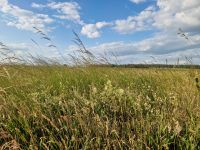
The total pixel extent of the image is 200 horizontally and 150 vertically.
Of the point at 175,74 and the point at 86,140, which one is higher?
the point at 175,74

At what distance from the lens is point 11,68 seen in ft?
23.1

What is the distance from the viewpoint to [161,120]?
11.6 ft

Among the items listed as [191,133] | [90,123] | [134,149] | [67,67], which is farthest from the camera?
[67,67]

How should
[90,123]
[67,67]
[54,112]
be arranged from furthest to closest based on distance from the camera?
1. [67,67]
2. [54,112]
3. [90,123]

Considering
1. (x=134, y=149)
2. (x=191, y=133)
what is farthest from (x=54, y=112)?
(x=191, y=133)

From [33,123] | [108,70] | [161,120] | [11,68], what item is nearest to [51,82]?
[11,68]

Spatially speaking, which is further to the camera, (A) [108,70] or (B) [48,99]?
(A) [108,70]

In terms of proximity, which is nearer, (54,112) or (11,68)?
(54,112)

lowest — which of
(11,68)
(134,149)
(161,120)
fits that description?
(134,149)

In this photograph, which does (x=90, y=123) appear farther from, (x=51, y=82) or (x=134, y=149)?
(x=51, y=82)

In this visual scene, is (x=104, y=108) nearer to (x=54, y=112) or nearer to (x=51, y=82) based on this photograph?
(x=54, y=112)

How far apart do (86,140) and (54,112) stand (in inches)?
41.5

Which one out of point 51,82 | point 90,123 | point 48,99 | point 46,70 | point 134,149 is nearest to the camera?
point 134,149

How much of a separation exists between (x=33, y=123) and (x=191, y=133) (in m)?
1.78
